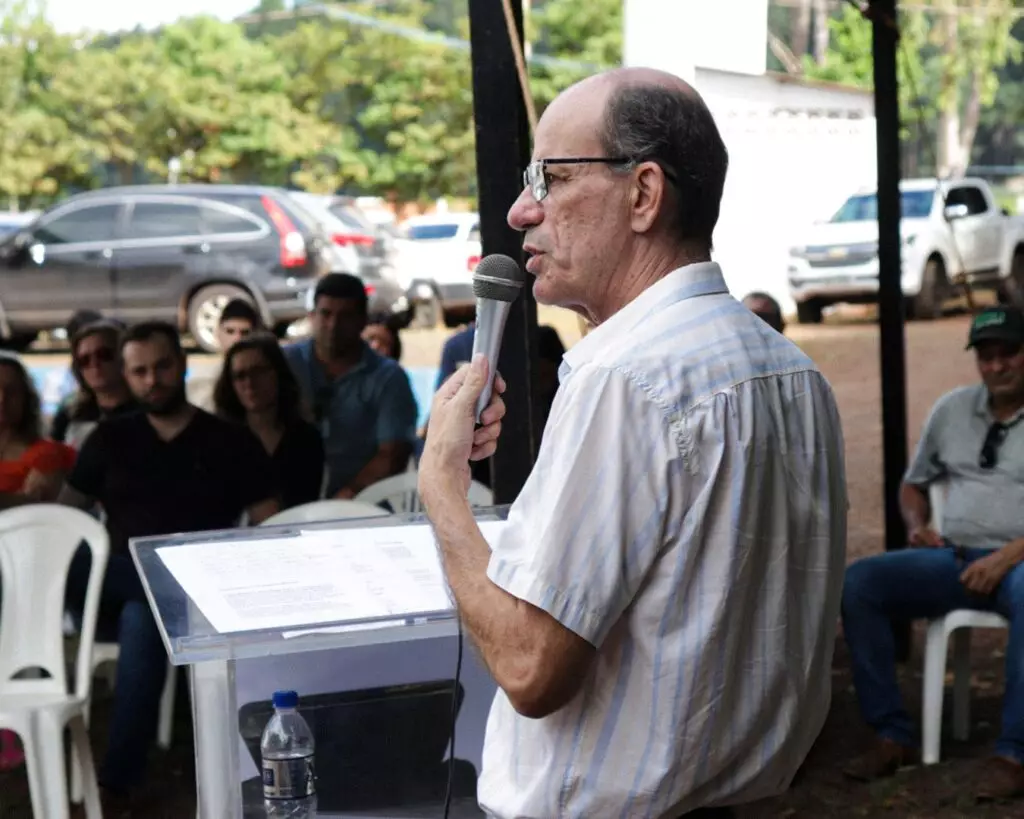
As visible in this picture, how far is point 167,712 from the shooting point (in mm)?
5332

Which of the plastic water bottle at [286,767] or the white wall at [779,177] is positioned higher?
the white wall at [779,177]

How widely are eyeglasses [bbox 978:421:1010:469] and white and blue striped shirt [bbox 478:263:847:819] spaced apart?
12.5 ft

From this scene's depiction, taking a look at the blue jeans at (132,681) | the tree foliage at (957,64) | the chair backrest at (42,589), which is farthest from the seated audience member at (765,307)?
the tree foliage at (957,64)

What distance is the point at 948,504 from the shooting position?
527 centimetres

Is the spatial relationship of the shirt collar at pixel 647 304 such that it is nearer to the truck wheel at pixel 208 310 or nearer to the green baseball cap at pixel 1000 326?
the green baseball cap at pixel 1000 326

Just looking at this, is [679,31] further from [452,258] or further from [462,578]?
[462,578]

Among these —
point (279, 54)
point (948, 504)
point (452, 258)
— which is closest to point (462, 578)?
point (948, 504)

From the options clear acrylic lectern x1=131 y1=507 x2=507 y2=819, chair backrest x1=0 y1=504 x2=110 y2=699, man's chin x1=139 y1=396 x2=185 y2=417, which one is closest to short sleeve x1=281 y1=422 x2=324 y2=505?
man's chin x1=139 y1=396 x2=185 y2=417

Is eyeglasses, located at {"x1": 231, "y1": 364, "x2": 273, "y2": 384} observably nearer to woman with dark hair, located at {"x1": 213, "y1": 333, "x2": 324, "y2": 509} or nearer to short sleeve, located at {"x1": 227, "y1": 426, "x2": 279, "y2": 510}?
woman with dark hair, located at {"x1": 213, "y1": 333, "x2": 324, "y2": 509}

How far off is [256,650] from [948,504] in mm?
3625

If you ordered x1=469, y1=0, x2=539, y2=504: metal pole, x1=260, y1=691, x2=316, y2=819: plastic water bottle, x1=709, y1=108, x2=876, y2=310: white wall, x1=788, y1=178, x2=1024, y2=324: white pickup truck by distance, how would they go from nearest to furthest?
x1=260, y1=691, x2=316, y2=819: plastic water bottle
x1=469, y1=0, x2=539, y2=504: metal pole
x1=709, y1=108, x2=876, y2=310: white wall
x1=788, y1=178, x2=1024, y2=324: white pickup truck

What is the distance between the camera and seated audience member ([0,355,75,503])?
5.50 metres

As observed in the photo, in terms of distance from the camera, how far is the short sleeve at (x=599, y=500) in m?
1.47

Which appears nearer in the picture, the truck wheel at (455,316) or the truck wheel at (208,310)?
the truck wheel at (208,310)
